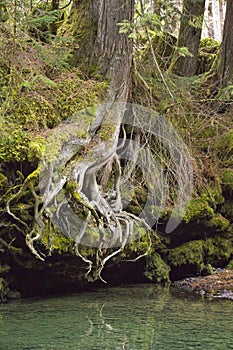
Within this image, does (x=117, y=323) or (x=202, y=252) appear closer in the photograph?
(x=117, y=323)

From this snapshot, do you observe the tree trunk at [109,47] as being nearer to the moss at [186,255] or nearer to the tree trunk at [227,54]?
Answer: the tree trunk at [227,54]

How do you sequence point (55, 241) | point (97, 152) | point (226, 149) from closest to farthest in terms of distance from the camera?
point (55, 241), point (97, 152), point (226, 149)

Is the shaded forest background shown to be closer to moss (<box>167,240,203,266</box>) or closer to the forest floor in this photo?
moss (<box>167,240,203,266</box>)

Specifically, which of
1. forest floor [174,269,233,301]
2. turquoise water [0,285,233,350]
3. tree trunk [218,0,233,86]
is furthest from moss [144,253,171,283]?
tree trunk [218,0,233,86]

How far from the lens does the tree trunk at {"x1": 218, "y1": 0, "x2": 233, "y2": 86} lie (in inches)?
456

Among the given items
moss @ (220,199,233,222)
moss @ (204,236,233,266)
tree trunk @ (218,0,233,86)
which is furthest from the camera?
tree trunk @ (218,0,233,86)

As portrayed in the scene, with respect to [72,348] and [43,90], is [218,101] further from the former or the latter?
[72,348]

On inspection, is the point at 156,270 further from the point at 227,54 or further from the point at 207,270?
the point at 227,54

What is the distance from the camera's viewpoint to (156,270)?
9836mm

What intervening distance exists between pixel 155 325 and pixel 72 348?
53.3 inches

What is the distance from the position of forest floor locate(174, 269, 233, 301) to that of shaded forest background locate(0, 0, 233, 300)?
37 centimetres

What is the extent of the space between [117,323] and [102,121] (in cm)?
352

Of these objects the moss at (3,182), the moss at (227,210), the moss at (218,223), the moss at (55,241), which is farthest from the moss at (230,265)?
the moss at (3,182)

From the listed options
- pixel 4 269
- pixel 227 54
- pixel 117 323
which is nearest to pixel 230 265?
pixel 227 54
